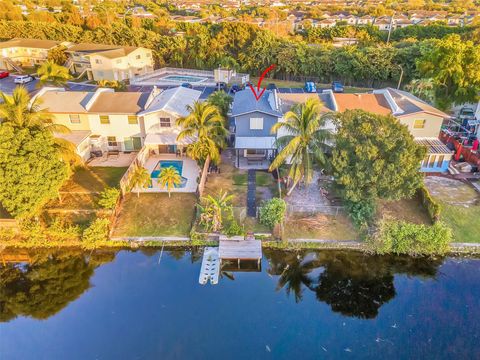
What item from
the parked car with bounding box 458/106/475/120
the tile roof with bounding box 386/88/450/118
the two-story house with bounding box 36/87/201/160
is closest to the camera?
the tile roof with bounding box 386/88/450/118

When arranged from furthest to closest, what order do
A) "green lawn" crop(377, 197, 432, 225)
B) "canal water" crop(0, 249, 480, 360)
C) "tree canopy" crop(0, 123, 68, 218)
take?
"green lawn" crop(377, 197, 432, 225) < "tree canopy" crop(0, 123, 68, 218) < "canal water" crop(0, 249, 480, 360)

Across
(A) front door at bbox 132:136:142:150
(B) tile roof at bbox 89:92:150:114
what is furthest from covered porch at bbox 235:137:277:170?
(B) tile roof at bbox 89:92:150:114

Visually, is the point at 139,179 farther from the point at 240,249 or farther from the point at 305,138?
the point at 305,138

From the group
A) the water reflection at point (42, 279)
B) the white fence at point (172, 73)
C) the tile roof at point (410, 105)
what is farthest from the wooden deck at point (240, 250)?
the white fence at point (172, 73)

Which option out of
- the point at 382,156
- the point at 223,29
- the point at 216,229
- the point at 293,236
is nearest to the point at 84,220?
the point at 216,229

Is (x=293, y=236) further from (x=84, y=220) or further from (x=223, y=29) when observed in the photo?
(x=223, y=29)

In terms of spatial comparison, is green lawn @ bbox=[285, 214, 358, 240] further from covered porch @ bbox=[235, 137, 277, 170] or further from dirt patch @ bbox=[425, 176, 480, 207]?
dirt patch @ bbox=[425, 176, 480, 207]
